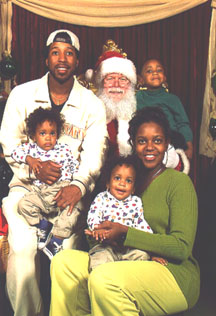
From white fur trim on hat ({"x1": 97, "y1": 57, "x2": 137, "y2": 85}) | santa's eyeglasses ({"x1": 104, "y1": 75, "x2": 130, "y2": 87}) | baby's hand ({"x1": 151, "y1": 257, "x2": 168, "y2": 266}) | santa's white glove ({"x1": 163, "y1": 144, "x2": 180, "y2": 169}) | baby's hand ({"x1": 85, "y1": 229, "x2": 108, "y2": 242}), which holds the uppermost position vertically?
white fur trim on hat ({"x1": 97, "y1": 57, "x2": 137, "y2": 85})

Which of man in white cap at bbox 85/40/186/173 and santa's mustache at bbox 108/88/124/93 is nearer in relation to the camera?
man in white cap at bbox 85/40/186/173

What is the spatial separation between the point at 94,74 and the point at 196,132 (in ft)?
3.85

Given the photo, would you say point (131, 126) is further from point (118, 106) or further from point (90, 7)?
point (90, 7)

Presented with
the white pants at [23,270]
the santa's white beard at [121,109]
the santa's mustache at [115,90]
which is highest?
the santa's mustache at [115,90]

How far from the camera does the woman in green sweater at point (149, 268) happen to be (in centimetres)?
221

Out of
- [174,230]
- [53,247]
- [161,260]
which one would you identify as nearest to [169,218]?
[174,230]

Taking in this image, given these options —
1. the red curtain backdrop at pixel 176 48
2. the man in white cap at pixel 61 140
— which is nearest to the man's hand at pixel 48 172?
the man in white cap at pixel 61 140

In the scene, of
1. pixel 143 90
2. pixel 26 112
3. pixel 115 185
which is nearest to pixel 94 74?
pixel 143 90

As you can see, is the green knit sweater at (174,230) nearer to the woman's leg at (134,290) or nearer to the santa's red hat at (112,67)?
the woman's leg at (134,290)

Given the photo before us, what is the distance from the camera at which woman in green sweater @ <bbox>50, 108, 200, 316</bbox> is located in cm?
221

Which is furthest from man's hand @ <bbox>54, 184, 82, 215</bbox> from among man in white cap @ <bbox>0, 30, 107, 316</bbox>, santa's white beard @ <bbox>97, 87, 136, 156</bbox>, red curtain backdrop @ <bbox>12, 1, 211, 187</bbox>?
red curtain backdrop @ <bbox>12, 1, 211, 187</bbox>

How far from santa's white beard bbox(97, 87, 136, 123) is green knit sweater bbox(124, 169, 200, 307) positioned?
142 centimetres

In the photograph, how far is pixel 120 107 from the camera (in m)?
3.90

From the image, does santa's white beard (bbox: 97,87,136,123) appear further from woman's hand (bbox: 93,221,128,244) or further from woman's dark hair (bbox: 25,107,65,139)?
woman's hand (bbox: 93,221,128,244)
